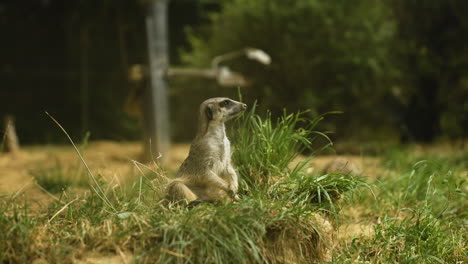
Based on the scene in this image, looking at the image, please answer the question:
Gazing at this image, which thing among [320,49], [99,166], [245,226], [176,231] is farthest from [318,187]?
[320,49]

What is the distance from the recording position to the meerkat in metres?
2.69

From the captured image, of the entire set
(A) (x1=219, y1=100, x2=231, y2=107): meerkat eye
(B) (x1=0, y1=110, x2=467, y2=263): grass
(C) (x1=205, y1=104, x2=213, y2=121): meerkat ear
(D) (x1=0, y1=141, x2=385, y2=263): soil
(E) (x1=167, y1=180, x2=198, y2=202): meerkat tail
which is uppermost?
(A) (x1=219, y1=100, x2=231, y2=107): meerkat eye

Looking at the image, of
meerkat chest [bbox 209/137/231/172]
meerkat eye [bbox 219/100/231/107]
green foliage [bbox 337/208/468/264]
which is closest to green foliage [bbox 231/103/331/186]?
meerkat chest [bbox 209/137/231/172]

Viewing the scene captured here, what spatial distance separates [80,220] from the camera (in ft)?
8.46

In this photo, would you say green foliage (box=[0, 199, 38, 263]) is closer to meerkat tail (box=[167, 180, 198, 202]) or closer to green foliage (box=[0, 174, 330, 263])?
green foliage (box=[0, 174, 330, 263])

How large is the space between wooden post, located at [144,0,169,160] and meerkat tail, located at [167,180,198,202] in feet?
15.4

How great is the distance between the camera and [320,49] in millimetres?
7949

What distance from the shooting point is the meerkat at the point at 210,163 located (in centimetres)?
269

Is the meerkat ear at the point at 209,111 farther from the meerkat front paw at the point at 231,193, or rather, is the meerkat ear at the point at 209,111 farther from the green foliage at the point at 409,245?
the green foliage at the point at 409,245

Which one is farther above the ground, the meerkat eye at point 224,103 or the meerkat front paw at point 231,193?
the meerkat eye at point 224,103

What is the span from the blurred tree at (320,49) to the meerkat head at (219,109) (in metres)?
4.81

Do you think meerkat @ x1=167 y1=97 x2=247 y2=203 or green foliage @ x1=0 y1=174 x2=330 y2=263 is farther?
meerkat @ x1=167 y1=97 x2=247 y2=203

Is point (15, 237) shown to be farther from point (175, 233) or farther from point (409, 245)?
point (409, 245)

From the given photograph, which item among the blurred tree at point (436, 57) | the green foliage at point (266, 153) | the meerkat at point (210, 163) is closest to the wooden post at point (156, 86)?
the blurred tree at point (436, 57)
